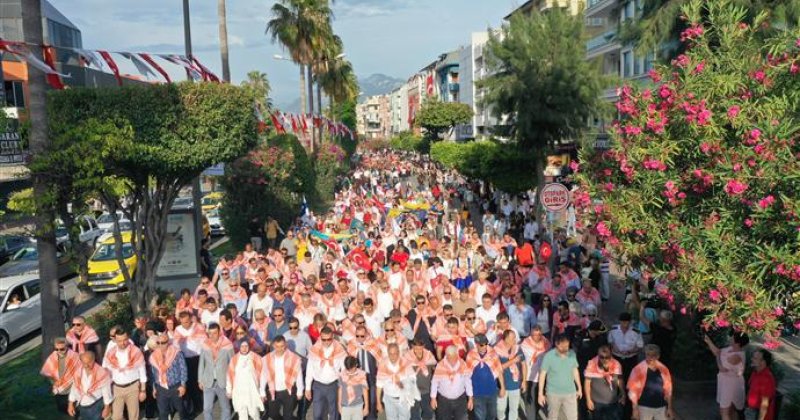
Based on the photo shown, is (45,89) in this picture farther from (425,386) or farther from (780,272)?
(780,272)

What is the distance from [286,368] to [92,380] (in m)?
2.36

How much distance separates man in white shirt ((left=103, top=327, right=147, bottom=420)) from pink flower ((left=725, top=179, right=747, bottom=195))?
23.2 ft

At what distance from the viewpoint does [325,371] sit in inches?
328

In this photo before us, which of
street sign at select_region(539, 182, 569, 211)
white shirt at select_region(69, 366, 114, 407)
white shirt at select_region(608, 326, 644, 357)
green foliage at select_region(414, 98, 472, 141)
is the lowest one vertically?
white shirt at select_region(69, 366, 114, 407)

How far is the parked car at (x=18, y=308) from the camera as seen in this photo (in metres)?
13.6

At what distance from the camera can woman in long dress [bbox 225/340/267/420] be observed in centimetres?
833

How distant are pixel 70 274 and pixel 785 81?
21065 mm

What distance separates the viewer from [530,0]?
5466cm

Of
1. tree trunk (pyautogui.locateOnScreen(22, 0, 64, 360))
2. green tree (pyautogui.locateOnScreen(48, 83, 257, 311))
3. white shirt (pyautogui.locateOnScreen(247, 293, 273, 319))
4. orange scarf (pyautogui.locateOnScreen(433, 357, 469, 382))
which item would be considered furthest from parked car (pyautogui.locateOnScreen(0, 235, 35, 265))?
orange scarf (pyautogui.locateOnScreen(433, 357, 469, 382))

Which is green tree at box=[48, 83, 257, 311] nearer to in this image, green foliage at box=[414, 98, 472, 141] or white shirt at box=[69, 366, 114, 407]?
white shirt at box=[69, 366, 114, 407]

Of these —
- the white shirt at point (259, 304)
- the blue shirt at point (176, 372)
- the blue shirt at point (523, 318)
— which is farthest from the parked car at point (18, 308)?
the blue shirt at point (523, 318)

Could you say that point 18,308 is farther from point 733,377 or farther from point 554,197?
point 733,377

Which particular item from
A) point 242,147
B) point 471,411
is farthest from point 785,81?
point 242,147

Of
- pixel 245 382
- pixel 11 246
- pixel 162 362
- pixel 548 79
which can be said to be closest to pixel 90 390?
pixel 162 362
